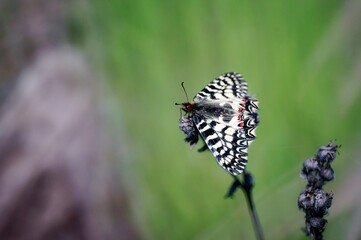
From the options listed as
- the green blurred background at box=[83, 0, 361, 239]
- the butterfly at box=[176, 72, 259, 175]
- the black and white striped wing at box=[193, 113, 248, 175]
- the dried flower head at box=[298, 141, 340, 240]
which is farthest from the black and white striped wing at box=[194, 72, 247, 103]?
the green blurred background at box=[83, 0, 361, 239]

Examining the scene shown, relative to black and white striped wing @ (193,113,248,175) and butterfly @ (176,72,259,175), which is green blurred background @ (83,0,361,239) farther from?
black and white striped wing @ (193,113,248,175)

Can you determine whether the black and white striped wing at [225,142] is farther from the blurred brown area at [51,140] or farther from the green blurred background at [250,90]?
the blurred brown area at [51,140]

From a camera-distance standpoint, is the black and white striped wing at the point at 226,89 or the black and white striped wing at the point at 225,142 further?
the black and white striped wing at the point at 226,89

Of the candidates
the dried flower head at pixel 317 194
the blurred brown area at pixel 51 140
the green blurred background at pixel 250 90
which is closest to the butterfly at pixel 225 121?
the dried flower head at pixel 317 194

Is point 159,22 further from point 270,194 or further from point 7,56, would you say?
point 270,194

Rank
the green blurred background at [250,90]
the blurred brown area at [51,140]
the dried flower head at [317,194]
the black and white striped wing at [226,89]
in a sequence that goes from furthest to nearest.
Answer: the blurred brown area at [51,140]
the green blurred background at [250,90]
the black and white striped wing at [226,89]
the dried flower head at [317,194]

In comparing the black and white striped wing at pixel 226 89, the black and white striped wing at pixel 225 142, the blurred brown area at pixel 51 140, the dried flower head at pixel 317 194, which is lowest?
the dried flower head at pixel 317 194

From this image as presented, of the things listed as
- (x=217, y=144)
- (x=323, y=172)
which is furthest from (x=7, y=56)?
(x=323, y=172)
